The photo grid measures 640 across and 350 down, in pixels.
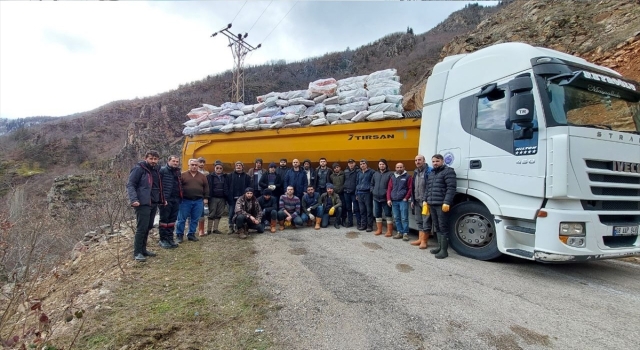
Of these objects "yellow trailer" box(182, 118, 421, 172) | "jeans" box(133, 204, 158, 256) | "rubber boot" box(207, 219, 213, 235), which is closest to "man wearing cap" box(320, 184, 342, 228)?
"yellow trailer" box(182, 118, 421, 172)

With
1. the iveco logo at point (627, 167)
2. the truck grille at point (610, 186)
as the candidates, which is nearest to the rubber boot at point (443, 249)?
the truck grille at point (610, 186)

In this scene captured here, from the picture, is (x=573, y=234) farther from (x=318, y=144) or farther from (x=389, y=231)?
(x=318, y=144)

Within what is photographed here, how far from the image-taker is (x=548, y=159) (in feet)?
12.6

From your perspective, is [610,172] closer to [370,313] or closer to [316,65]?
[370,313]

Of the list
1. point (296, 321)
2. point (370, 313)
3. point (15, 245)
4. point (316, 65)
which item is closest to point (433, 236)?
point (370, 313)

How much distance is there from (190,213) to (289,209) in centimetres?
202

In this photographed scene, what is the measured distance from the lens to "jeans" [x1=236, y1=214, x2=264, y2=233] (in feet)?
20.9

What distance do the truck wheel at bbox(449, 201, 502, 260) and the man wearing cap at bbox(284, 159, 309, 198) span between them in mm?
3293

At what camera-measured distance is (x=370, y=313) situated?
120 inches

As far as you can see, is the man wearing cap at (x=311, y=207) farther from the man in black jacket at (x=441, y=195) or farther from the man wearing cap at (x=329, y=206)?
the man in black jacket at (x=441, y=195)

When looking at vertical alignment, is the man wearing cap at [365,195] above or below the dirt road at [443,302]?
above

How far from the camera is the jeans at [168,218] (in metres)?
5.46

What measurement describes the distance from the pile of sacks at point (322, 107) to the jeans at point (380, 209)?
1.68m

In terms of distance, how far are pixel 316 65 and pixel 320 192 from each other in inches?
1815
